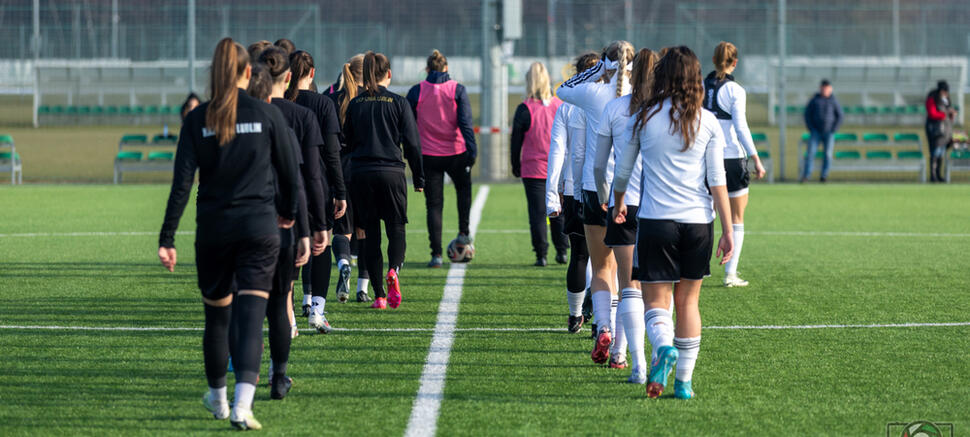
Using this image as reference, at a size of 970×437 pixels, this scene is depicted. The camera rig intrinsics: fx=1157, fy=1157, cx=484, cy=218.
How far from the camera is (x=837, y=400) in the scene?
5.63 meters

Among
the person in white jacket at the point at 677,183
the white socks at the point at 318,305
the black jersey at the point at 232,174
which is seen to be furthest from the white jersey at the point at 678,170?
the white socks at the point at 318,305

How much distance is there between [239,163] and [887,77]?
37.9 m

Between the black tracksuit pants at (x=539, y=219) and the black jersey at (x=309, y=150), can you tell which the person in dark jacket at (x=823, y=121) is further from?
the black jersey at (x=309, y=150)

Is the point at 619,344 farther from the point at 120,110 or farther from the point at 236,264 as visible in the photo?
the point at 120,110

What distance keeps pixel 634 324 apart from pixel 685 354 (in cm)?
45

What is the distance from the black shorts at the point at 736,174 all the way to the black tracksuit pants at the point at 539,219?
2031mm

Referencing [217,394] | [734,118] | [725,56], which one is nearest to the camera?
[217,394]

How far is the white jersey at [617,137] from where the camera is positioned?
18.4 ft

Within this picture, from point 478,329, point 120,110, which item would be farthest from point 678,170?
point 120,110

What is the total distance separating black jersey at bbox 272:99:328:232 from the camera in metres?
5.71

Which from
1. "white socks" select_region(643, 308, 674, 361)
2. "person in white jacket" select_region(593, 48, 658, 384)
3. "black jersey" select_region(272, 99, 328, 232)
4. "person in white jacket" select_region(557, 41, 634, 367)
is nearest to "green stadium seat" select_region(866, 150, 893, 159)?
"person in white jacket" select_region(557, 41, 634, 367)

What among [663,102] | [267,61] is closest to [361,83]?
[267,61]

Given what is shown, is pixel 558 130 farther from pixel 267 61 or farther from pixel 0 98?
pixel 0 98

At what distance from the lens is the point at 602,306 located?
6586 millimetres
